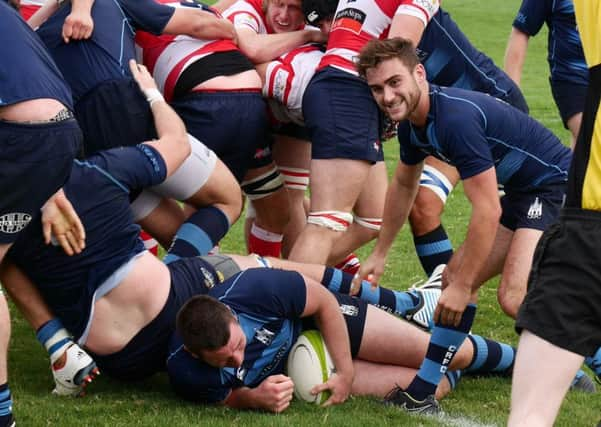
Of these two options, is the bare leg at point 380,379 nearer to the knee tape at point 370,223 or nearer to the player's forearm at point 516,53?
the knee tape at point 370,223

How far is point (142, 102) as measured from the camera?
19.7 ft

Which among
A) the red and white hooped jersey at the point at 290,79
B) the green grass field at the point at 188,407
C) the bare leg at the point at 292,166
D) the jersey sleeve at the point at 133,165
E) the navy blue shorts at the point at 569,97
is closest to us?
the green grass field at the point at 188,407

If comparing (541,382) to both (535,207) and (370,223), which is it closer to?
(535,207)

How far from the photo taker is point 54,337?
536 cm

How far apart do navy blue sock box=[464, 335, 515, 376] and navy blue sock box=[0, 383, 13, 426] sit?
7.92ft

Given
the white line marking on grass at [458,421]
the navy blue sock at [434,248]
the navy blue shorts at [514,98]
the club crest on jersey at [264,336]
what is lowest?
the navy blue sock at [434,248]

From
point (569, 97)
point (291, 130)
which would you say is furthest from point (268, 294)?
point (569, 97)

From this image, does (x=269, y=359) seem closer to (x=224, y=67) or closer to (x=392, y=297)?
(x=392, y=297)

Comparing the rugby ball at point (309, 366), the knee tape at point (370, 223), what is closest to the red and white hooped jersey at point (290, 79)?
the knee tape at point (370, 223)

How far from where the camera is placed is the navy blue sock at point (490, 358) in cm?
588

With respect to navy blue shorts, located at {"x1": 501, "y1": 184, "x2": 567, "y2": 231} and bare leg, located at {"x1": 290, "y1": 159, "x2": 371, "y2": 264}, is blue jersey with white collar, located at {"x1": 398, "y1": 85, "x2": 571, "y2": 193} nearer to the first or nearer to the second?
navy blue shorts, located at {"x1": 501, "y1": 184, "x2": 567, "y2": 231}

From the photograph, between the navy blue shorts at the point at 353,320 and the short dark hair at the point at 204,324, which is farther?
the navy blue shorts at the point at 353,320

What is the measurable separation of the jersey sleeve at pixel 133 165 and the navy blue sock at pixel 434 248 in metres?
2.32

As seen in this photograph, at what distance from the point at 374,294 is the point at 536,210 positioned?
3.65 ft
